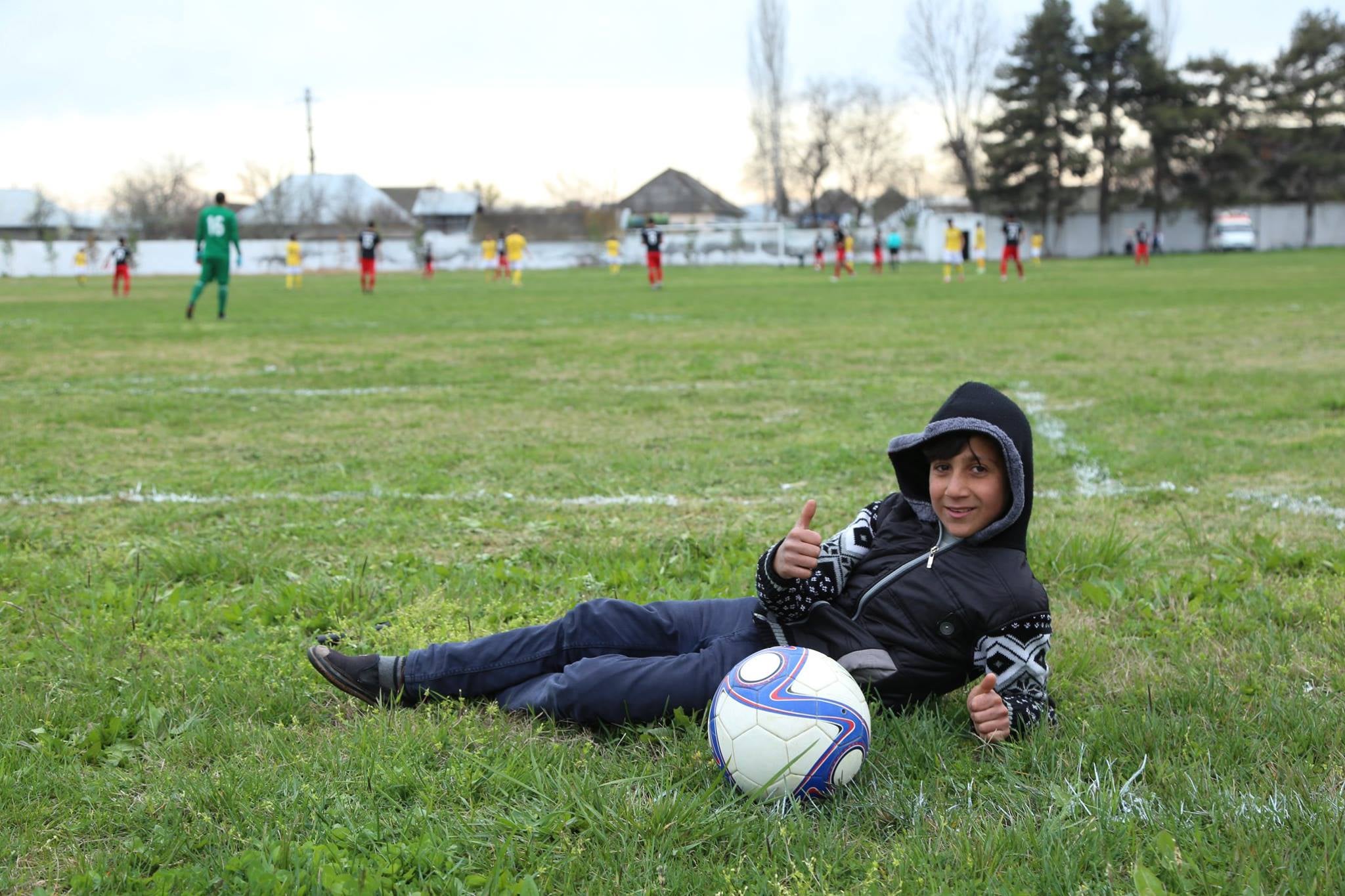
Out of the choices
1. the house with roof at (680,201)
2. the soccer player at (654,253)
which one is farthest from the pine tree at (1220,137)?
the soccer player at (654,253)

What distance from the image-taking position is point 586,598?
12.0 ft

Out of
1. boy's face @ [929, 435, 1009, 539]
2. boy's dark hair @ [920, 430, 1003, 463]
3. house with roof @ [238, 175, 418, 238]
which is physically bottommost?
boy's face @ [929, 435, 1009, 539]

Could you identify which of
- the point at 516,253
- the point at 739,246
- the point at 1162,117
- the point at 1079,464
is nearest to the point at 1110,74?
the point at 1162,117

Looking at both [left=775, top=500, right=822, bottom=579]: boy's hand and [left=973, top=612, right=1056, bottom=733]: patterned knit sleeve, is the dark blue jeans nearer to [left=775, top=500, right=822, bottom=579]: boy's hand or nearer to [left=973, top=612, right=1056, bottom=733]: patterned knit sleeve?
[left=775, top=500, right=822, bottom=579]: boy's hand

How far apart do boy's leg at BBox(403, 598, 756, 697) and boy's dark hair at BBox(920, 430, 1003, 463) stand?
2.06 ft

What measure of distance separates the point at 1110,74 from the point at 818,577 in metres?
65.1

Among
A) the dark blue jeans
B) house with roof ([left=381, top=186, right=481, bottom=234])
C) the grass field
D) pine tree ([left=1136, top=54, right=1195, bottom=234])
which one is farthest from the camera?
house with roof ([left=381, top=186, right=481, bottom=234])

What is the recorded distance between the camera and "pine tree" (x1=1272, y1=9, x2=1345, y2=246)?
5988 centimetres

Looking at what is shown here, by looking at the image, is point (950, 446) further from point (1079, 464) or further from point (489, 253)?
point (489, 253)

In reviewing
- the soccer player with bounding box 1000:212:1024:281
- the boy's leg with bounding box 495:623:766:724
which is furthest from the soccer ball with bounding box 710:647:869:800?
the soccer player with bounding box 1000:212:1024:281

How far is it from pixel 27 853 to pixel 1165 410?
273 inches

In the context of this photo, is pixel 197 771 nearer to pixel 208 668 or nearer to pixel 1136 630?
pixel 208 668

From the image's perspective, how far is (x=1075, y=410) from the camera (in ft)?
24.4

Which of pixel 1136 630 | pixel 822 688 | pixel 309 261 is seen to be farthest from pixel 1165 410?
pixel 309 261
